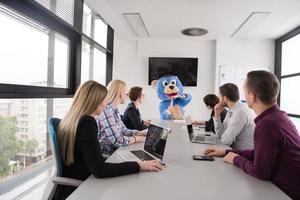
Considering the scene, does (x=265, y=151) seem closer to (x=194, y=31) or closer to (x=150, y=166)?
(x=150, y=166)

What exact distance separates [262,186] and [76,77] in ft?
8.06

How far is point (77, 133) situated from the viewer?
1.30m

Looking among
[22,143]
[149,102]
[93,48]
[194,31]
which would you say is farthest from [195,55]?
[22,143]

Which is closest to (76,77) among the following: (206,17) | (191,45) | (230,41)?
(206,17)

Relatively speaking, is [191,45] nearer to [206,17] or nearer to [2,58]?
[206,17]

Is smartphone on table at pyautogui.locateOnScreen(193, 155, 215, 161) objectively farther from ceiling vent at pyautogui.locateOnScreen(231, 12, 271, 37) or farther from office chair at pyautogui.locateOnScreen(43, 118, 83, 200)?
ceiling vent at pyautogui.locateOnScreen(231, 12, 271, 37)

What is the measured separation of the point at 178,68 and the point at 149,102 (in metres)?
0.94

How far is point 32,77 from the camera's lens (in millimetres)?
2201

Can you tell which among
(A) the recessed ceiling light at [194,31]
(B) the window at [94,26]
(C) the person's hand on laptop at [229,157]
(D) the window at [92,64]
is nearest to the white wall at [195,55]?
(A) the recessed ceiling light at [194,31]

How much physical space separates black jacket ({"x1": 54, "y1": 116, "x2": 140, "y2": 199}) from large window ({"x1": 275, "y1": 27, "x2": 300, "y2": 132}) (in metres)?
3.91

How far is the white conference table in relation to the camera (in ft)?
3.43

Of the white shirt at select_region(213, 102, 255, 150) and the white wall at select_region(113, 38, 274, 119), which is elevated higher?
the white wall at select_region(113, 38, 274, 119)

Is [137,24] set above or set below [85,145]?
above

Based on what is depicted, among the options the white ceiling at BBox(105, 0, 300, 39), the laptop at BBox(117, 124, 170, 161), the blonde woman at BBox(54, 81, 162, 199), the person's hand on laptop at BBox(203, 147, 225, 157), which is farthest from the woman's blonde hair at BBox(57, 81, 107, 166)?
the white ceiling at BBox(105, 0, 300, 39)
